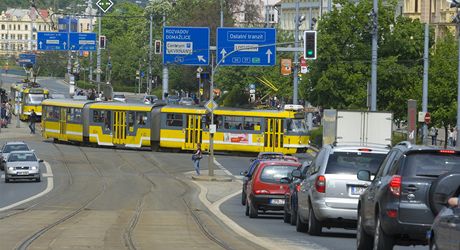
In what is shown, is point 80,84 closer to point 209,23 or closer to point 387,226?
point 209,23

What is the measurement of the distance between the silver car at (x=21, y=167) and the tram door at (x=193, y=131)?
17.4 meters

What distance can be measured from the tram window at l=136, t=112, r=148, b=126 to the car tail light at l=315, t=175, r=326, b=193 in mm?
49775

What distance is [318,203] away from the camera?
73.7 ft

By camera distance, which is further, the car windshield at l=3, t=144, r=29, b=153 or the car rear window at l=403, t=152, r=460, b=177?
the car windshield at l=3, t=144, r=29, b=153

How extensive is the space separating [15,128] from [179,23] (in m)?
28.1

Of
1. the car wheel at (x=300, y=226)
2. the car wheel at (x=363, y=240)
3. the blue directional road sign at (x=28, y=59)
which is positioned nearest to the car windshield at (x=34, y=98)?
the blue directional road sign at (x=28, y=59)

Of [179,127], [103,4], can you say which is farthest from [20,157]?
[103,4]

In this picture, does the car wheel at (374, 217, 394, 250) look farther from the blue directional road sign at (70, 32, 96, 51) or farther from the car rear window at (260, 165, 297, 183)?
the blue directional road sign at (70, 32, 96, 51)

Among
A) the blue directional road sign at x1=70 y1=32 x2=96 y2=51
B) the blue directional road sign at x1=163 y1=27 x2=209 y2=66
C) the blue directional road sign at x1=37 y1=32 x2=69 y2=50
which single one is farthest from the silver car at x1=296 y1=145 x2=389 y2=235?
the blue directional road sign at x1=70 y1=32 x2=96 y2=51

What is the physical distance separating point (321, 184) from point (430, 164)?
6027 millimetres

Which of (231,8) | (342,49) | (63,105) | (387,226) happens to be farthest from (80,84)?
(387,226)

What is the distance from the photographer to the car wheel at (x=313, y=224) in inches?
919

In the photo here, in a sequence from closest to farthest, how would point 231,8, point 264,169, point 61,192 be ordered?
point 264,169 < point 61,192 < point 231,8

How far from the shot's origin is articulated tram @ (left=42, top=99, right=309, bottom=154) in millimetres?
68250
